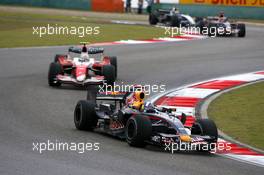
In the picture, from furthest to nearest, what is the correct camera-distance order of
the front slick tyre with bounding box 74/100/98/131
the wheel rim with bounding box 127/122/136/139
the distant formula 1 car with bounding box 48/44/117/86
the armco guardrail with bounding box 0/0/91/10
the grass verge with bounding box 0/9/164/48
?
1. the armco guardrail with bounding box 0/0/91/10
2. the grass verge with bounding box 0/9/164/48
3. the distant formula 1 car with bounding box 48/44/117/86
4. the front slick tyre with bounding box 74/100/98/131
5. the wheel rim with bounding box 127/122/136/139

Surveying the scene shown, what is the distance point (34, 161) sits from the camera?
11.4m

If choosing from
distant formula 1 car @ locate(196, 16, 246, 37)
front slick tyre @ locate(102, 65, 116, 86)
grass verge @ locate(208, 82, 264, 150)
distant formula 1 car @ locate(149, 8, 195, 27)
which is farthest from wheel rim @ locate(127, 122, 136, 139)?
distant formula 1 car @ locate(149, 8, 195, 27)

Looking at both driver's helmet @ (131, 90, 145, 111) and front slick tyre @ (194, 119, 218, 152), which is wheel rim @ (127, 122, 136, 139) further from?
front slick tyre @ (194, 119, 218, 152)

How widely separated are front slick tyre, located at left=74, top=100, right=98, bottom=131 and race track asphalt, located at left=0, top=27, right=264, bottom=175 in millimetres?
165

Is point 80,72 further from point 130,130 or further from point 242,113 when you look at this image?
point 130,130

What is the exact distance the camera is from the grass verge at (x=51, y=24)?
1330 inches

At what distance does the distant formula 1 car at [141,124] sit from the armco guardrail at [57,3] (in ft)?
147

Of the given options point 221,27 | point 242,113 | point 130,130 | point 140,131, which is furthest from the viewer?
point 221,27

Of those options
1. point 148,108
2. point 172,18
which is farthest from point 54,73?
point 172,18

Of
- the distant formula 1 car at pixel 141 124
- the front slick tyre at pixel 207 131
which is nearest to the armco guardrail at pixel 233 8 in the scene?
the distant formula 1 car at pixel 141 124

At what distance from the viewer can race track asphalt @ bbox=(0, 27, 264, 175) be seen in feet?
37.2

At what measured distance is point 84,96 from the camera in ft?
63.3

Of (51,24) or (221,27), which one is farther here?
(51,24)

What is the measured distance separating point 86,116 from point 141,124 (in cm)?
180
